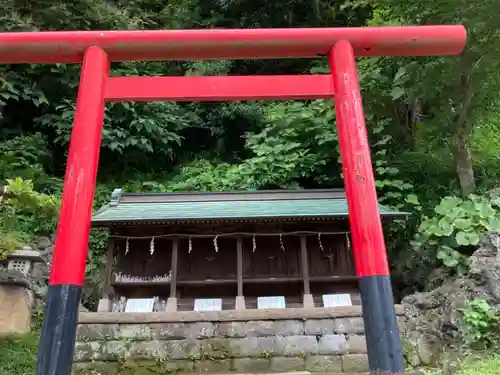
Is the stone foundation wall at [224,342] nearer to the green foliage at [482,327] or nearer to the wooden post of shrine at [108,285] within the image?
the wooden post of shrine at [108,285]

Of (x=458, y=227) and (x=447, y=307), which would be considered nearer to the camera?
(x=447, y=307)

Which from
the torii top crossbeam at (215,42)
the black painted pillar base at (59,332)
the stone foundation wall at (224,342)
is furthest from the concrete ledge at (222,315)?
the torii top crossbeam at (215,42)

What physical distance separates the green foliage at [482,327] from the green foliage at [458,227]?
1.06m

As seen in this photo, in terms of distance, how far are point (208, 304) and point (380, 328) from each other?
5698 mm

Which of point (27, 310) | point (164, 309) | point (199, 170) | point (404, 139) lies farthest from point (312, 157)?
point (27, 310)

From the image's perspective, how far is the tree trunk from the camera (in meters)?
9.52

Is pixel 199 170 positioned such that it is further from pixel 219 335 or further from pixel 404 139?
pixel 219 335

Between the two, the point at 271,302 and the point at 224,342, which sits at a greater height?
the point at 271,302

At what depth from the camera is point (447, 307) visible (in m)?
7.39

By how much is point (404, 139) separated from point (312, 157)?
2345 mm

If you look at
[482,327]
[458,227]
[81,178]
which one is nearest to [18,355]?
[81,178]

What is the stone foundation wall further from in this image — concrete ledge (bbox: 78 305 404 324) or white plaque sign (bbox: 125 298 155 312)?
white plaque sign (bbox: 125 298 155 312)

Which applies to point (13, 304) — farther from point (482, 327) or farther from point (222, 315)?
point (482, 327)

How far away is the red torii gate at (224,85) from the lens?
142 inches
